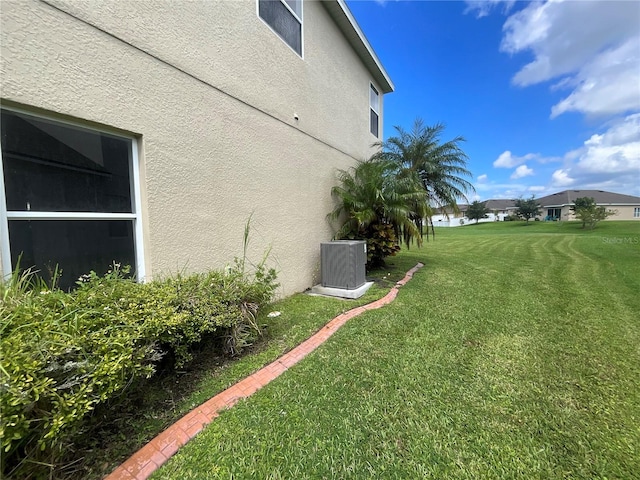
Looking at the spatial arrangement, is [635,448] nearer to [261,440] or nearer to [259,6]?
[261,440]

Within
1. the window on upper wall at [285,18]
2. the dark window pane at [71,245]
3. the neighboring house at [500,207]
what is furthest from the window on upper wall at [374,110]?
the neighboring house at [500,207]

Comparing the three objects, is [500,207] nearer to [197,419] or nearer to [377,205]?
[377,205]

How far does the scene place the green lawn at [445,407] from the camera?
6.21ft

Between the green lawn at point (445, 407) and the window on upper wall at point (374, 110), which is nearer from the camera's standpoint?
the green lawn at point (445, 407)

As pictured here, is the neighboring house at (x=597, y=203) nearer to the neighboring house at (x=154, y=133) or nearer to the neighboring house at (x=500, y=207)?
the neighboring house at (x=500, y=207)

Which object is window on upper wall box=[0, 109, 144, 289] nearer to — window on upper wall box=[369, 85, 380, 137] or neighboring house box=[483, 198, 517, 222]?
window on upper wall box=[369, 85, 380, 137]

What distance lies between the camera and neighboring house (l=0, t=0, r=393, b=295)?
8.38 feet

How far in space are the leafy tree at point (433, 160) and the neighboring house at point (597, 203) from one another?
171 ft

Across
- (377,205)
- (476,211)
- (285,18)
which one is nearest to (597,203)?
(476,211)

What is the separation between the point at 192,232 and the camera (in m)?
3.97

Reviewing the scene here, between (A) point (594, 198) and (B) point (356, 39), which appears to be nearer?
(B) point (356, 39)

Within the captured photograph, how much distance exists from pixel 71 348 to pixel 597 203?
7341 cm

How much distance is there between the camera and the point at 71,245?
116 inches

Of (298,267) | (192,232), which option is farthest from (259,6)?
(298,267)
